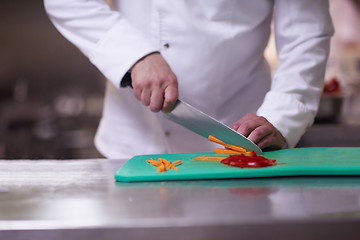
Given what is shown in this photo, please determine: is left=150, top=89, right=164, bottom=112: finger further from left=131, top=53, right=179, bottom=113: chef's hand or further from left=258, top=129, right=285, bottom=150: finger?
left=258, top=129, right=285, bottom=150: finger

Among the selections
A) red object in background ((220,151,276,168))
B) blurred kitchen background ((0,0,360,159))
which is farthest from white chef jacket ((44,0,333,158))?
blurred kitchen background ((0,0,360,159))

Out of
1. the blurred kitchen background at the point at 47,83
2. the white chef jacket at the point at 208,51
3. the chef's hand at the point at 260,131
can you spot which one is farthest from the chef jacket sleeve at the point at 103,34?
the blurred kitchen background at the point at 47,83

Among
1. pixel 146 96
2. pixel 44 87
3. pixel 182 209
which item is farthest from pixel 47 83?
pixel 182 209

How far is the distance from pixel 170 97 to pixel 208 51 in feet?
0.88

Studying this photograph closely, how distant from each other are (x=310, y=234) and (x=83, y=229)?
258 mm

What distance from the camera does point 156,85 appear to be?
853 mm

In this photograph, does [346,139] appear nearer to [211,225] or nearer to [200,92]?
[200,92]

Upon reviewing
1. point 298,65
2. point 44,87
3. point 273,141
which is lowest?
point 44,87

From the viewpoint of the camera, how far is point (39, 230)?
477mm

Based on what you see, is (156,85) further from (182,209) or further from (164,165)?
(182,209)

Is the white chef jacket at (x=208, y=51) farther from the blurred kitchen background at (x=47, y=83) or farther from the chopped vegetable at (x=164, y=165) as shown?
the blurred kitchen background at (x=47, y=83)

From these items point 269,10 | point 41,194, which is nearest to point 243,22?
point 269,10

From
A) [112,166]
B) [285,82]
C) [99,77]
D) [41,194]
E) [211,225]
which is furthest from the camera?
[99,77]

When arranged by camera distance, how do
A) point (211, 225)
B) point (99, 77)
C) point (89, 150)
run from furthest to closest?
point (99, 77)
point (89, 150)
point (211, 225)
